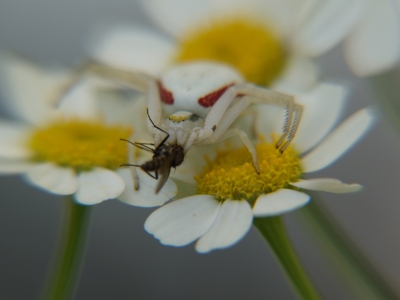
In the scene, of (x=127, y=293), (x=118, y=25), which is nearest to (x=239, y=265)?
(x=127, y=293)

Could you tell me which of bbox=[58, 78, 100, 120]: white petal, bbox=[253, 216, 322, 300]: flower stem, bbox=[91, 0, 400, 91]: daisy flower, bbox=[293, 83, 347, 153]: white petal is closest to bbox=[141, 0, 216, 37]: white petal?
bbox=[91, 0, 400, 91]: daisy flower

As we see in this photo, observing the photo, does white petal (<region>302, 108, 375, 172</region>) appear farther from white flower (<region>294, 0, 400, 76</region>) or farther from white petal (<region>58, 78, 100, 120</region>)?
white petal (<region>58, 78, 100, 120</region>)

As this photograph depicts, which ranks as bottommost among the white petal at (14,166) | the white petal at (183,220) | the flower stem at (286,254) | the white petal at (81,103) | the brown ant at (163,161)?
the flower stem at (286,254)

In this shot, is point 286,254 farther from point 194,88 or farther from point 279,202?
point 194,88

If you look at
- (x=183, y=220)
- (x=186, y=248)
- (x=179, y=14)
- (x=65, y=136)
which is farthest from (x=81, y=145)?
(x=186, y=248)

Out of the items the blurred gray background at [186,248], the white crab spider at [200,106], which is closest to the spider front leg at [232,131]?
the white crab spider at [200,106]

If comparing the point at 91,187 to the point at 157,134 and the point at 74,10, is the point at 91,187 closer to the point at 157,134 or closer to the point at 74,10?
the point at 157,134

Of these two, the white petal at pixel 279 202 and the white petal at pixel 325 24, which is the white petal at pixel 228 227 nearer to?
the white petal at pixel 279 202
